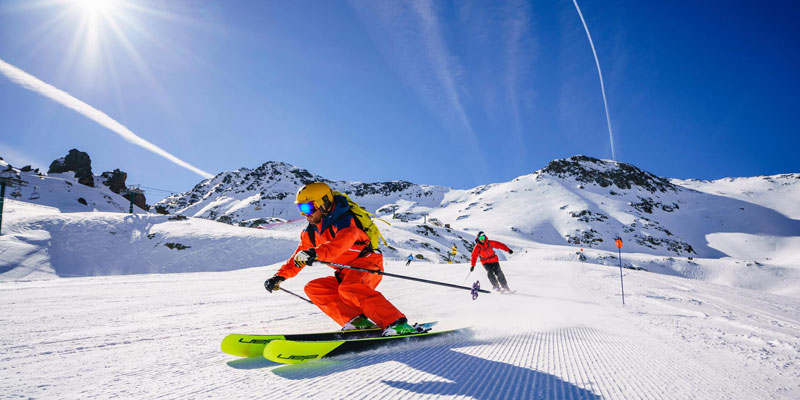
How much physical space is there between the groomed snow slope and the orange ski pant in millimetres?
411

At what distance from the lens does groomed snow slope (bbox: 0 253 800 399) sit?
2176mm

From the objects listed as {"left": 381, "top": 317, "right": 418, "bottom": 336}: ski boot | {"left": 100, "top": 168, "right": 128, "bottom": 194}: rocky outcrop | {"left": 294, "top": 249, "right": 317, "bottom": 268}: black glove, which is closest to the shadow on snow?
{"left": 381, "top": 317, "right": 418, "bottom": 336}: ski boot

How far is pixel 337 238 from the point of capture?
351cm

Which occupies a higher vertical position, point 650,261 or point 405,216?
point 405,216

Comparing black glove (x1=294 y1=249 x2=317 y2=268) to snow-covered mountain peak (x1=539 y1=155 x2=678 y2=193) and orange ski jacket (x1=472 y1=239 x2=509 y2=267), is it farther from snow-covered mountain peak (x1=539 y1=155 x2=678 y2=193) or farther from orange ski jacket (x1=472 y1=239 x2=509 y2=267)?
snow-covered mountain peak (x1=539 y1=155 x2=678 y2=193)

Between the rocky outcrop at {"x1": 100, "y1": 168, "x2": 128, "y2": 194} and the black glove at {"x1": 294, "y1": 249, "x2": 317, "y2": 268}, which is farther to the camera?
the rocky outcrop at {"x1": 100, "y1": 168, "x2": 128, "y2": 194}

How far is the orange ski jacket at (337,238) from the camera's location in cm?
348

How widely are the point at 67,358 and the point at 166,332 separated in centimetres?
107

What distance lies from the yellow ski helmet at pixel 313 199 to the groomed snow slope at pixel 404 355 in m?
1.57

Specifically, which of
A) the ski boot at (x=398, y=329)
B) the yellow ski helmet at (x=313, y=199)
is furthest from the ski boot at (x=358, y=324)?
the yellow ski helmet at (x=313, y=199)

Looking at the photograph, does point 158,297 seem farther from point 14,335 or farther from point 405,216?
point 405,216

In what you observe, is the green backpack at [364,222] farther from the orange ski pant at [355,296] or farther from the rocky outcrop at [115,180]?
the rocky outcrop at [115,180]

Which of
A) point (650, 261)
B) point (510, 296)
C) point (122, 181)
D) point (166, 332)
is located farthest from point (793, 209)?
point (122, 181)

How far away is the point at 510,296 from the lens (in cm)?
829
